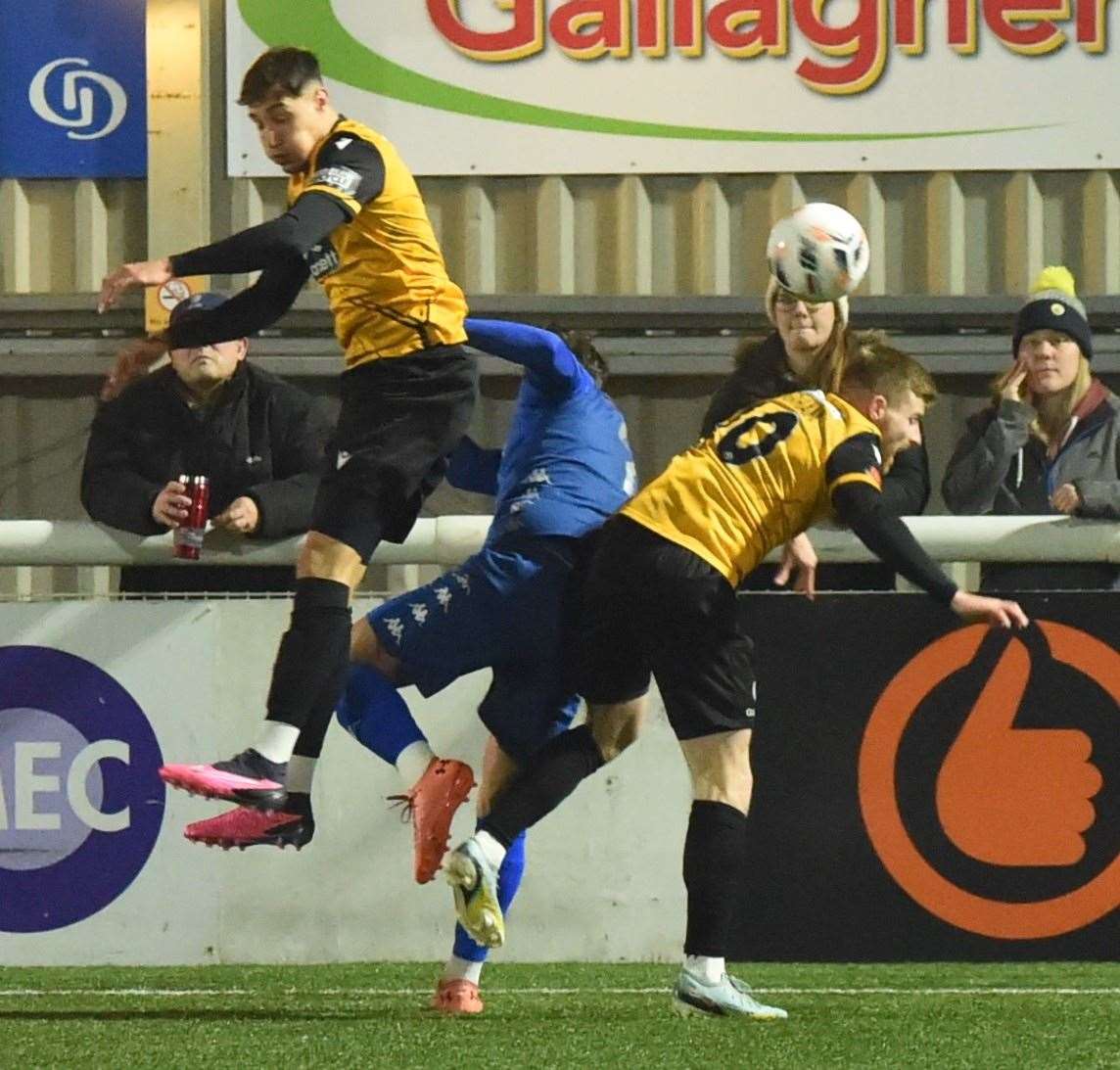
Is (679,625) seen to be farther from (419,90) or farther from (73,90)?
(73,90)

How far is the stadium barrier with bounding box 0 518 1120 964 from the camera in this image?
689 cm

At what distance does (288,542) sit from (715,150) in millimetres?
4690

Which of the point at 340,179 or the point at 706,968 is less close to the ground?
the point at 340,179

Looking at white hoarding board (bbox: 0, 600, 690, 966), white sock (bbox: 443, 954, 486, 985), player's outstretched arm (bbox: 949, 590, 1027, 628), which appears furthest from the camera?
white hoarding board (bbox: 0, 600, 690, 966)

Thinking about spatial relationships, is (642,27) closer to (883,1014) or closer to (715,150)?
(715,150)

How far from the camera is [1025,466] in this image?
725cm

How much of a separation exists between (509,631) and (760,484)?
86 centimetres

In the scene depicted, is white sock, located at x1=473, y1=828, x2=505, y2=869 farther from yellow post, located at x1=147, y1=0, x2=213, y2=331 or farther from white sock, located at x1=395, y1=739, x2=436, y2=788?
yellow post, located at x1=147, y1=0, x2=213, y2=331

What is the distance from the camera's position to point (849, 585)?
7141mm

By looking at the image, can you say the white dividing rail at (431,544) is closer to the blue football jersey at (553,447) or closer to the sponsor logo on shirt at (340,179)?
the blue football jersey at (553,447)

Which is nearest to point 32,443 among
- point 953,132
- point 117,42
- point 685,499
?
point 117,42

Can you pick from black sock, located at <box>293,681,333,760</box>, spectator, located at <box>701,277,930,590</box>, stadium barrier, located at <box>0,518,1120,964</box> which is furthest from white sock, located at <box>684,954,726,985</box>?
spectator, located at <box>701,277,930,590</box>

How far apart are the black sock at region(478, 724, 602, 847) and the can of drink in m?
1.48

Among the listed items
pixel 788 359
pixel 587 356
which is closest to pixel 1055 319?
pixel 788 359
